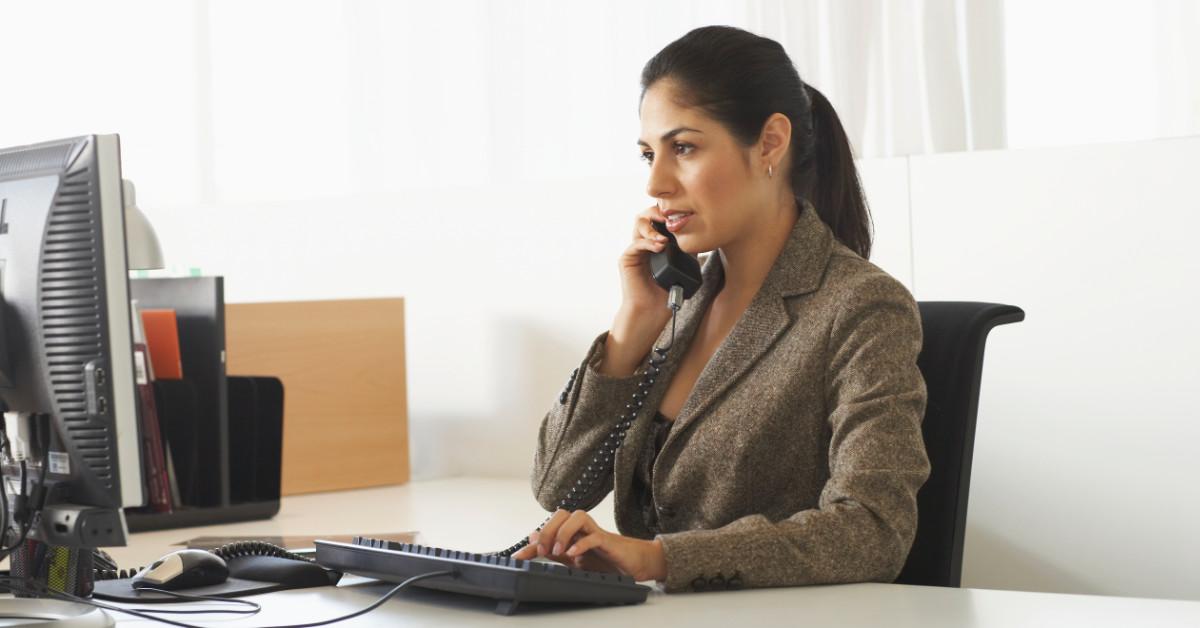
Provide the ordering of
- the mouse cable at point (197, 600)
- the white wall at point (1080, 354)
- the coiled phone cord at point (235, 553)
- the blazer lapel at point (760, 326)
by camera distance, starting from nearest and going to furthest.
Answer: the mouse cable at point (197, 600) < the coiled phone cord at point (235, 553) < the blazer lapel at point (760, 326) < the white wall at point (1080, 354)

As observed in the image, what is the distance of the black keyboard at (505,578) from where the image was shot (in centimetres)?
115

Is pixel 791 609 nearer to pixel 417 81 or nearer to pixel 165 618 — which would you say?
pixel 165 618

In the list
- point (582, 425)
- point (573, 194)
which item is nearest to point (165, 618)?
point (582, 425)

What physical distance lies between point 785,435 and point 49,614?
77 cm

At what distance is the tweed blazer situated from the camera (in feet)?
4.30

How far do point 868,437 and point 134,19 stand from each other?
2.73 meters

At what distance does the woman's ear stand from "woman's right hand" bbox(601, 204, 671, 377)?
6.3 inches

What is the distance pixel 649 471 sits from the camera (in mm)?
1672

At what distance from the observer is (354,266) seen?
311cm

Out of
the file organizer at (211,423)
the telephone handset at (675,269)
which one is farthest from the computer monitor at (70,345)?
the file organizer at (211,423)

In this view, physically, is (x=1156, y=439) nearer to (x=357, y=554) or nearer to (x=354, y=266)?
(x=357, y=554)

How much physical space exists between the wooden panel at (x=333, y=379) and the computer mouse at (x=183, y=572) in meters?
1.36

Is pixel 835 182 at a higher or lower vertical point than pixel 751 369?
higher

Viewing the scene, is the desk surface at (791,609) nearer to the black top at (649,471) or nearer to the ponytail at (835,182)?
the black top at (649,471)
